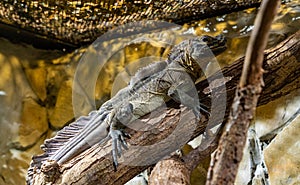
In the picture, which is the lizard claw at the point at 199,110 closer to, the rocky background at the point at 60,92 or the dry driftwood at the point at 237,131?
the rocky background at the point at 60,92

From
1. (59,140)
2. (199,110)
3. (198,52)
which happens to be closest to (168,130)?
(199,110)

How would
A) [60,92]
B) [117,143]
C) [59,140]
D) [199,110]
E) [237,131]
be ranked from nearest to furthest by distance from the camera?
[237,131] < [117,143] < [199,110] < [59,140] < [60,92]

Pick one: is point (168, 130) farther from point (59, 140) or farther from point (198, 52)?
point (59, 140)

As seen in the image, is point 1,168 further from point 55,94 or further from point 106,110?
point 106,110

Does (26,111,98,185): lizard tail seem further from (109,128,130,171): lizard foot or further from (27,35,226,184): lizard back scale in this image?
(109,128,130,171): lizard foot

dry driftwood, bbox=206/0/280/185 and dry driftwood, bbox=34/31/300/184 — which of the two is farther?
dry driftwood, bbox=34/31/300/184

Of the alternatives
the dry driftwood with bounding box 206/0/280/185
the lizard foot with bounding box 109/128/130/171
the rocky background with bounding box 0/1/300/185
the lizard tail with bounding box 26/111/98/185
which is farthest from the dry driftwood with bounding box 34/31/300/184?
the dry driftwood with bounding box 206/0/280/185

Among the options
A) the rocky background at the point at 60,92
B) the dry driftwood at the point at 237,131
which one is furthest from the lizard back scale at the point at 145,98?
the dry driftwood at the point at 237,131

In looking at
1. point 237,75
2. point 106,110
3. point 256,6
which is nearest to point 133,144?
point 106,110
